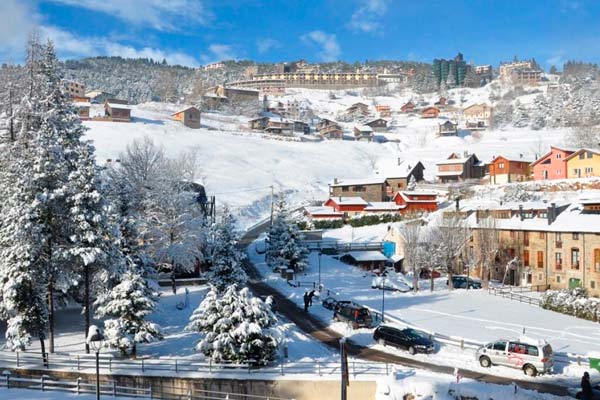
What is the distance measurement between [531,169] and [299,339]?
76201mm

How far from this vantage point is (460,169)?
338 feet

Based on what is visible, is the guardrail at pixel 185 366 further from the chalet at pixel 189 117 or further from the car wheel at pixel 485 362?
the chalet at pixel 189 117

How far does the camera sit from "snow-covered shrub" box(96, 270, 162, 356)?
93.7 feet

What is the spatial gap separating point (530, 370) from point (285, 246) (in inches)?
1266

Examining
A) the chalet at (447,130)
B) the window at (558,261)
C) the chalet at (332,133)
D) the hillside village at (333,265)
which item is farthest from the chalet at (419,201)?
the chalet at (447,130)

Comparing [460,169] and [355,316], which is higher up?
[460,169]

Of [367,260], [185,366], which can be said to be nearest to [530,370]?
[185,366]

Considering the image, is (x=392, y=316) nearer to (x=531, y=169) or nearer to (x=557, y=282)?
(x=557, y=282)

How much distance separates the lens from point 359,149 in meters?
144

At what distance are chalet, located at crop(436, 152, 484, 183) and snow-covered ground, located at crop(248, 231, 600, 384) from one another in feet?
171

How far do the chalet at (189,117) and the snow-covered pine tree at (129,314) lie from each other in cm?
11562

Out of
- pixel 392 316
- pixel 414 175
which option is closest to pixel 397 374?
pixel 392 316

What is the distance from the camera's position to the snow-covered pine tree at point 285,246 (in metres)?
54.6

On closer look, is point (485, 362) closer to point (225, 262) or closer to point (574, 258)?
point (225, 262)
